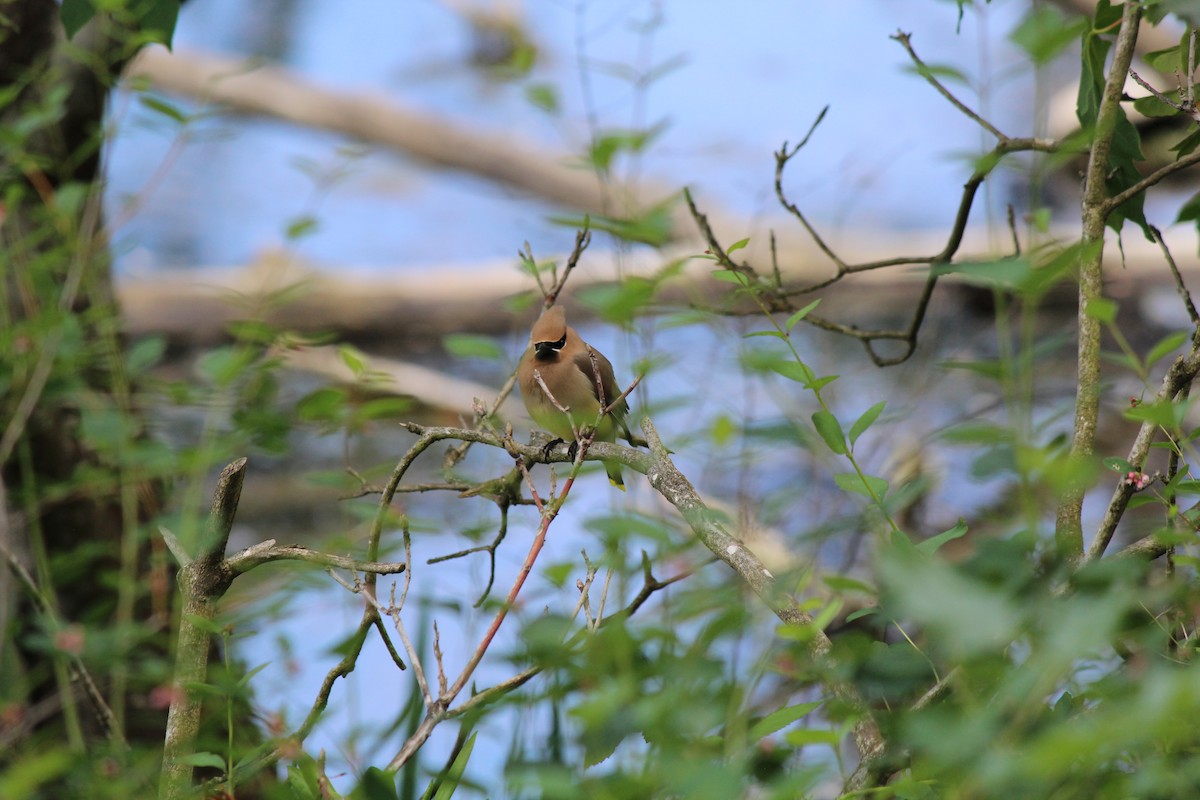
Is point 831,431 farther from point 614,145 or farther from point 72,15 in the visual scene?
point 72,15

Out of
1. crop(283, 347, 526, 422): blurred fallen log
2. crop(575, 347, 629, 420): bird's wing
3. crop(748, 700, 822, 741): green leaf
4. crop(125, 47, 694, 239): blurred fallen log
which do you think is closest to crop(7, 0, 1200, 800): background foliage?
crop(748, 700, 822, 741): green leaf

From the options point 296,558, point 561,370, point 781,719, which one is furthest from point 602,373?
point 781,719

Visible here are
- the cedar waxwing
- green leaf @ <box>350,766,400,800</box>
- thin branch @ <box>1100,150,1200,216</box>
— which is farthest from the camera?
the cedar waxwing

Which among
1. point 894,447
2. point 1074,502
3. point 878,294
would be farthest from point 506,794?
point 878,294

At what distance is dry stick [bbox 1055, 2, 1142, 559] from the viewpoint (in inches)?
38.1

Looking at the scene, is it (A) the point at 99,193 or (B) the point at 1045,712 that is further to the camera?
(A) the point at 99,193

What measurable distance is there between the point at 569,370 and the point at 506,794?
1290mm

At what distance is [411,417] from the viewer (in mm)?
3898

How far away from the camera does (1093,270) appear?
3.48 ft

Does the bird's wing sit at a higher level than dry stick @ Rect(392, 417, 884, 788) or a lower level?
lower

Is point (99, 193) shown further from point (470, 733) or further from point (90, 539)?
point (470, 733)

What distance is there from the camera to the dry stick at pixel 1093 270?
0.97m

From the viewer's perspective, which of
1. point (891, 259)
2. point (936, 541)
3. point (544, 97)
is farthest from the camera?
point (544, 97)

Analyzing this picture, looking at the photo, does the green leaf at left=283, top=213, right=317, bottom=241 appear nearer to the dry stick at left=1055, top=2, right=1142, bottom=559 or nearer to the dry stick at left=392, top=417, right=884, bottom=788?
the dry stick at left=392, top=417, right=884, bottom=788
